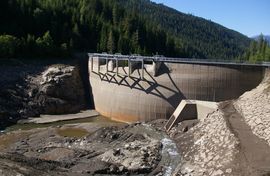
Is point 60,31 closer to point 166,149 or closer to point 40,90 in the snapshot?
point 40,90

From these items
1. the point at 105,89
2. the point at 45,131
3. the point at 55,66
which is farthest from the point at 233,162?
the point at 55,66

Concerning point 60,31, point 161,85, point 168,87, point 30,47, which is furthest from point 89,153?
point 60,31

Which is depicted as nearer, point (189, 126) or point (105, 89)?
point (189, 126)

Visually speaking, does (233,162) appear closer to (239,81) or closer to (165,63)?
(239,81)

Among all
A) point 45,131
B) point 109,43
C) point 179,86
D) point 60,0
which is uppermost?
point 60,0

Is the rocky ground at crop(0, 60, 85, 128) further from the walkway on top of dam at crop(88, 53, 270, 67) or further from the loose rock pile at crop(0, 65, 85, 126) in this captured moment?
the walkway on top of dam at crop(88, 53, 270, 67)

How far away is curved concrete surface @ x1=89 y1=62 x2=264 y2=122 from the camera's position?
58.7 meters

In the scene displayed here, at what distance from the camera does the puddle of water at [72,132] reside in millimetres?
58628

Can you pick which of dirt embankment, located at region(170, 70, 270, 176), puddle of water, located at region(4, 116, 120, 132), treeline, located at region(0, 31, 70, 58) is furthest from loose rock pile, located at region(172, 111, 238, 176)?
treeline, located at region(0, 31, 70, 58)

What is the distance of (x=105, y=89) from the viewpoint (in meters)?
75.7

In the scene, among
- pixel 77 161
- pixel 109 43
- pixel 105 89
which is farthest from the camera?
pixel 109 43

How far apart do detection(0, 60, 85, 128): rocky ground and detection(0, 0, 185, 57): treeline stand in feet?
18.6

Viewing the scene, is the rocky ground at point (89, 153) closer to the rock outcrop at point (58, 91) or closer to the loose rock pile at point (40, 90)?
the loose rock pile at point (40, 90)

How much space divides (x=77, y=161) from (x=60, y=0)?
7503 centimetres
